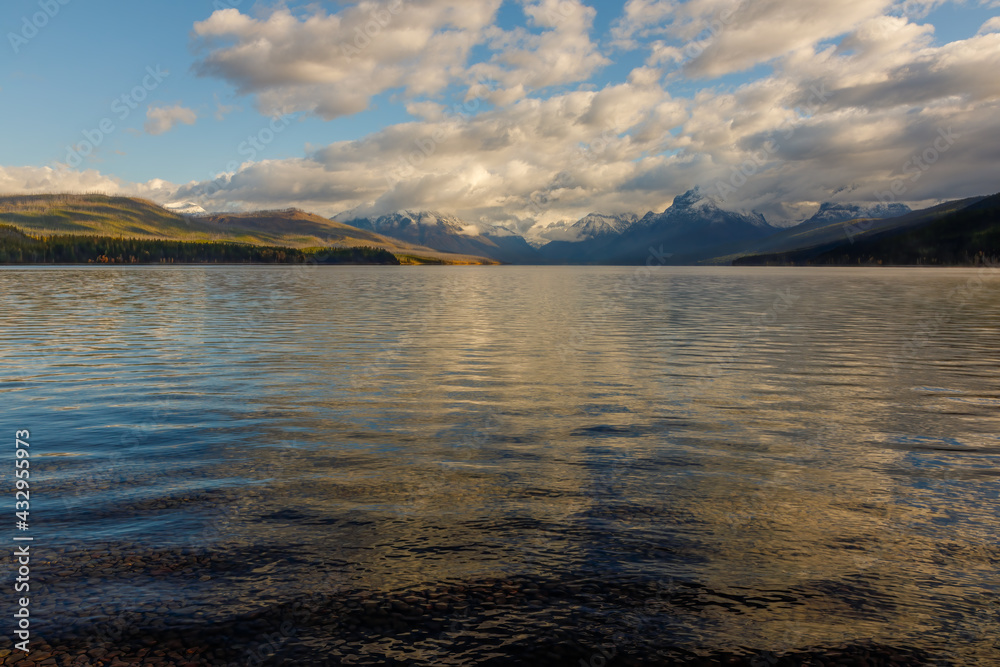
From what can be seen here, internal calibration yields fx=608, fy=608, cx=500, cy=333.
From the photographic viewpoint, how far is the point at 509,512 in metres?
13.0

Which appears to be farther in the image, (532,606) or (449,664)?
(532,606)

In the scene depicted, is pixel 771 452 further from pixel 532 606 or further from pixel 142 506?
pixel 142 506

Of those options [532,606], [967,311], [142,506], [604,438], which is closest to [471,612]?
[532,606]

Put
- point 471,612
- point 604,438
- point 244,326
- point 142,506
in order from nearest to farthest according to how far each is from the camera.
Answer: point 471,612, point 142,506, point 604,438, point 244,326

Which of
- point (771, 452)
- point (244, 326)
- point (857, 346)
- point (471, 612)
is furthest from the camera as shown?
point (244, 326)

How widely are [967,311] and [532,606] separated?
7658 cm

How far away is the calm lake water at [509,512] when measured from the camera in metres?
8.62

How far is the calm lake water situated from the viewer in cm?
862

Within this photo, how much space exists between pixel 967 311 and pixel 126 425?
78.7 m

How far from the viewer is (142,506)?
13.2 m

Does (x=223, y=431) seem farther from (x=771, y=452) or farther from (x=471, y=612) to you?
(x=771, y=452)

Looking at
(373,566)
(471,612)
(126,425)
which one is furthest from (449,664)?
(126,425)

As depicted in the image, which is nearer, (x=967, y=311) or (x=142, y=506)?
(x=142, y=506)

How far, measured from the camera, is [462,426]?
20500mm
